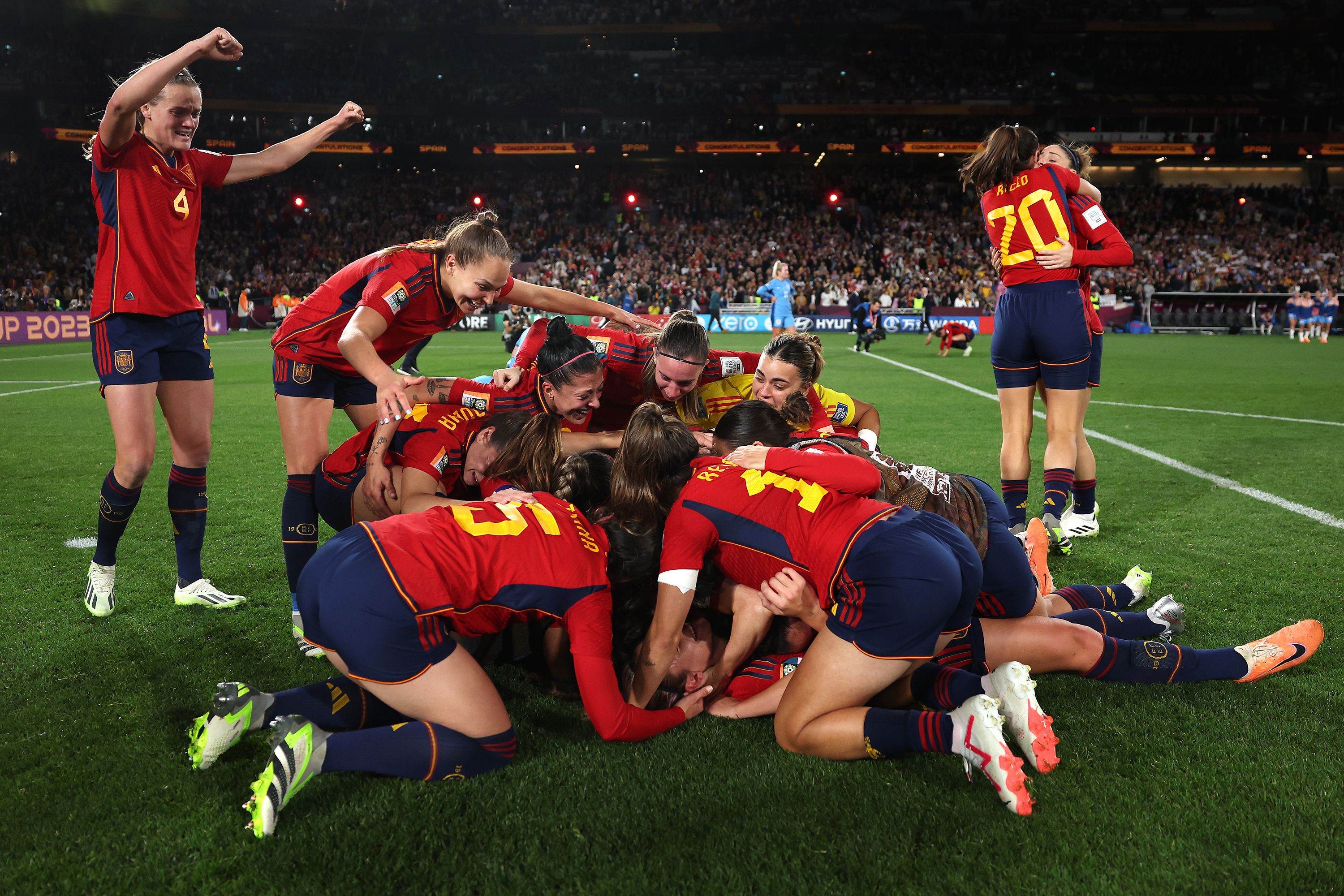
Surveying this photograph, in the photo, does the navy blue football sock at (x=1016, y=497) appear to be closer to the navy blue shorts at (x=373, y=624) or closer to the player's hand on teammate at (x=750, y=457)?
the player's hand on teammate at (x=750, y=457)

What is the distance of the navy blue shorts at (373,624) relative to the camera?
7.65 feet

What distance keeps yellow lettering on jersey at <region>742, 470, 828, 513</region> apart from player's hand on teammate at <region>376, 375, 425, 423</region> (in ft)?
4.23

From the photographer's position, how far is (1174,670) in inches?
115

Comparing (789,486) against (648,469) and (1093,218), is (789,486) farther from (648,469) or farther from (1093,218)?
(1093,218)

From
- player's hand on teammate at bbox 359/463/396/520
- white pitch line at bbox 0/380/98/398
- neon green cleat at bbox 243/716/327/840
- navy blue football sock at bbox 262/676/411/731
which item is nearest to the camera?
neon green cleat at bbox 243/716/327/840

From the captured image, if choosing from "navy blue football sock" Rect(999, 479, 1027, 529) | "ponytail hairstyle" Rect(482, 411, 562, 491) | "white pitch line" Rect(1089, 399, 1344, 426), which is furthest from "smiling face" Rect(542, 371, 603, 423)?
"white pitch line" Rect(1089, 399, 1344, 426)

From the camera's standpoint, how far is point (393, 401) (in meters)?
3.07

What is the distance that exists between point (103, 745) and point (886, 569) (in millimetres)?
2427

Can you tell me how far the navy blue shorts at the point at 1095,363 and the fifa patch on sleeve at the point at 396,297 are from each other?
11.9 feet

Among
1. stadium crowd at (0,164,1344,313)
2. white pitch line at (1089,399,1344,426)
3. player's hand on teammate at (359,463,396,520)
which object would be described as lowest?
white pitch line at (1089,399,1344,426)

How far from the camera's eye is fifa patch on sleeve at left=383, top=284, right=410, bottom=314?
3.56 meters

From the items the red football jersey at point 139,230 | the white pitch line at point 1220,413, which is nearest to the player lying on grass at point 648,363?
the red football jersey at point 139,230

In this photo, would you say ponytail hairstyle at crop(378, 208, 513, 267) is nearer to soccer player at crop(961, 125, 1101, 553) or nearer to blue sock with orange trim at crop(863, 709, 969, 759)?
blue sock with orange trim at crop(863, 709, 969, 759)

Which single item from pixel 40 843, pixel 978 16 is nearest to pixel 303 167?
pixel 978 16
